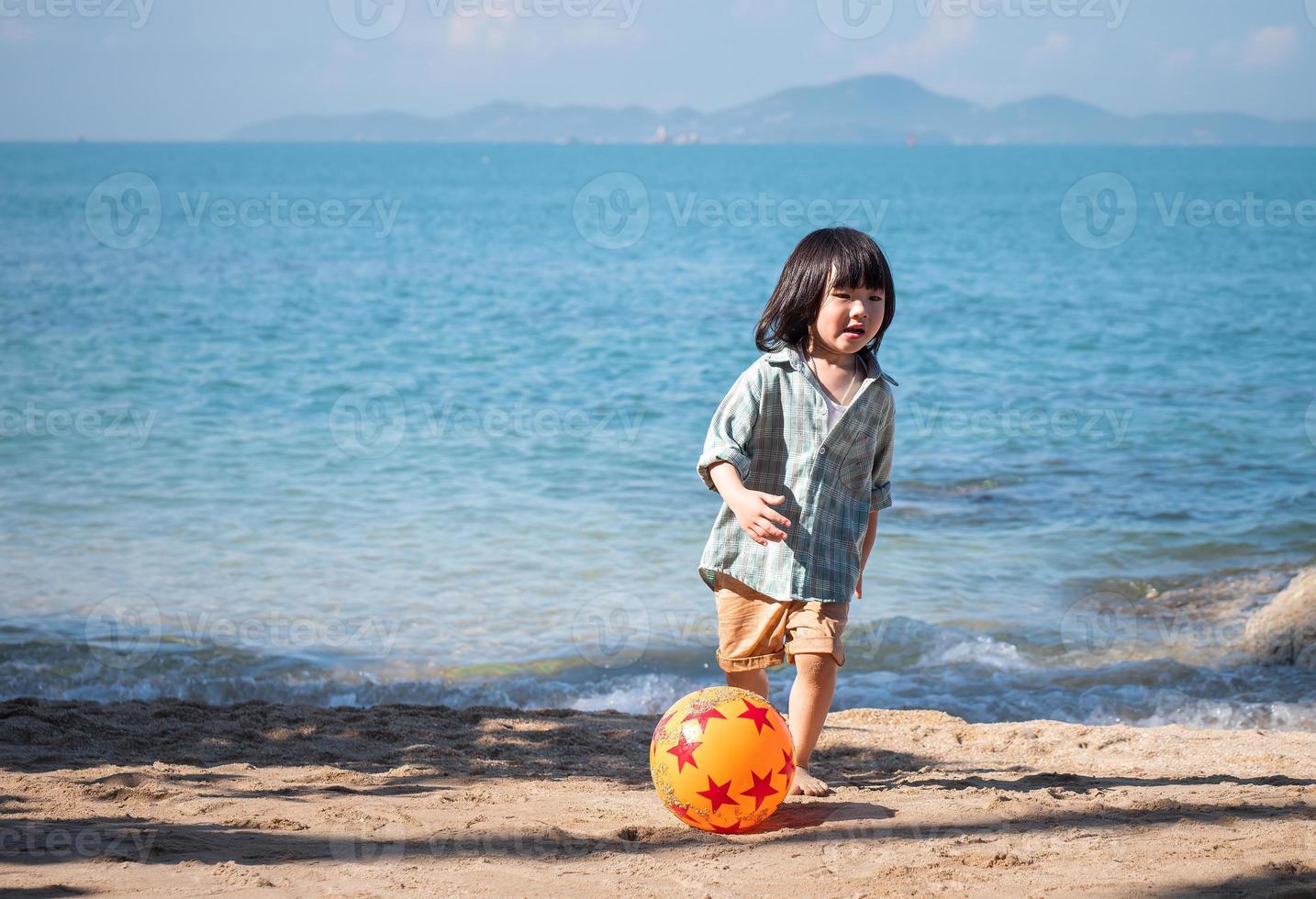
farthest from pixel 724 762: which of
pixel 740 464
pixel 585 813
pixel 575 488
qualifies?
pixel 575 488

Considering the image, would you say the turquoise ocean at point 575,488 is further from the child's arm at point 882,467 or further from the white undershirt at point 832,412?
the white undershirt at point 832,412

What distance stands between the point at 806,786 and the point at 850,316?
1.47 meters

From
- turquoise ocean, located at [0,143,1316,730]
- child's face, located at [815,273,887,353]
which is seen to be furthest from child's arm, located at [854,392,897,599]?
turquoise ocean, located at [0,143,1316,730]

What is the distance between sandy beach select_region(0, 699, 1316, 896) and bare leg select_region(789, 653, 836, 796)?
0.29 feet

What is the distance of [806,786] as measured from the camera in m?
3.71

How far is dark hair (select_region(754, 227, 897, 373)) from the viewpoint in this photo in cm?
353

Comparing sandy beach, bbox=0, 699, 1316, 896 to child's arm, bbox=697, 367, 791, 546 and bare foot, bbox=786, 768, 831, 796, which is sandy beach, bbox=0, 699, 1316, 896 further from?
child's arm, bbox=697, 367, 791, 546

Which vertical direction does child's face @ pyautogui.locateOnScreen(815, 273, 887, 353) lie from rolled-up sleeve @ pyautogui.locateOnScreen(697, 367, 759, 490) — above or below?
above

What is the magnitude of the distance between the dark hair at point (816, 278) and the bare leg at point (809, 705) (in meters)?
0.97

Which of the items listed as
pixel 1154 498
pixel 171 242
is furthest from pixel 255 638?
pixel 171 242

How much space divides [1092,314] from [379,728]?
20256 mm

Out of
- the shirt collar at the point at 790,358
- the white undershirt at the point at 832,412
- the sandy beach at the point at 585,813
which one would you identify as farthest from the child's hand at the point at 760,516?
the sandy beach at the point at 585,813

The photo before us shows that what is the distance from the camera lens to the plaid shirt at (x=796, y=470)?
11.7ft

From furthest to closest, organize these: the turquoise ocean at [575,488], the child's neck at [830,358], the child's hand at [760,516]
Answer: the turquoise ocean at [575,488], the child's neck at [830,358], the child's hand at [760,516]
